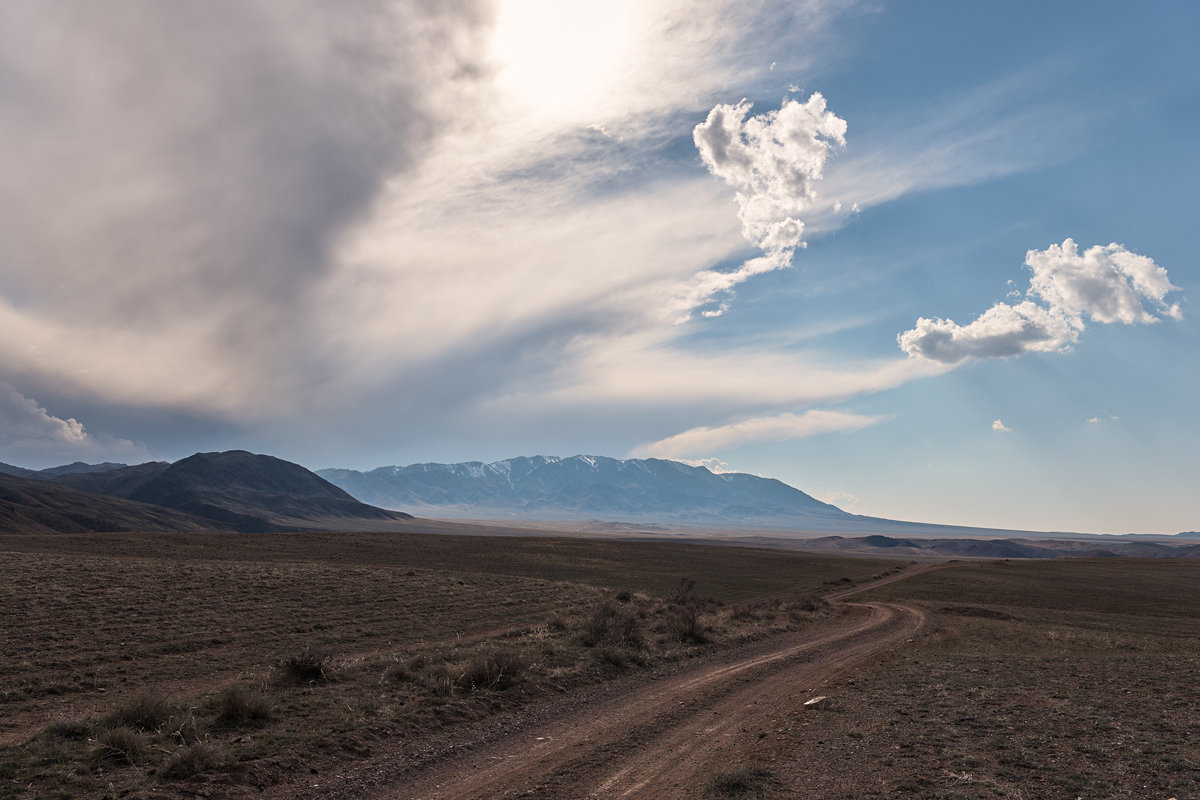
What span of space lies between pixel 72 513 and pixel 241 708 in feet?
523

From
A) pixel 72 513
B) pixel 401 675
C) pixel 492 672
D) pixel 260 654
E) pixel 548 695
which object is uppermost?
pixel 72 513

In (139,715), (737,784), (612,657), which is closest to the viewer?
(737,784)

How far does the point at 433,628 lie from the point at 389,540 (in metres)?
52.5

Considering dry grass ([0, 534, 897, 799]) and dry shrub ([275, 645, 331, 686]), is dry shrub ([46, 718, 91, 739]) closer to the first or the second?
dry grass ([0, 534, 897, 799])

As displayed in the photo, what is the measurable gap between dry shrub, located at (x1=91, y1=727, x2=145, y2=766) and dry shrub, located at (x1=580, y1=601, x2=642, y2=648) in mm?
14160

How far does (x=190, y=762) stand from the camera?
10039 millimetres

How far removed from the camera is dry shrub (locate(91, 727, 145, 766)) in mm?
10414

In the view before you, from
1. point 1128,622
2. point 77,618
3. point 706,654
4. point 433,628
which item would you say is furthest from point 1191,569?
point 77,618

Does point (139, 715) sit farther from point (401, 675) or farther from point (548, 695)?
point (548, 695)

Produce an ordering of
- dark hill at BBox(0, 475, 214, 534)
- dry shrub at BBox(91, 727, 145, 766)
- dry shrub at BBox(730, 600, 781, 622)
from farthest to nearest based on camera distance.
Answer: dark hill at BBox(0, 475, 214, 534) → dry shrub at BBox(730, 600, 781, 622) → dry shrub at BBox(91, 727, 145, 766)

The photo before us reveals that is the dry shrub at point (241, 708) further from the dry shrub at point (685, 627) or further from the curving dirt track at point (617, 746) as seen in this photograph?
the dry shrub at point (685, 627)

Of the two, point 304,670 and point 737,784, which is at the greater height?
point 737,784

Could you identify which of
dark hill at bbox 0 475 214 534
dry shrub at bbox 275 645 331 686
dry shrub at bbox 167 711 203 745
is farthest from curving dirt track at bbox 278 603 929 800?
dark hill at bbox 0 475 214 534

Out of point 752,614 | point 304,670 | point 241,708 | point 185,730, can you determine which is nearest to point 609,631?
point 304,670
